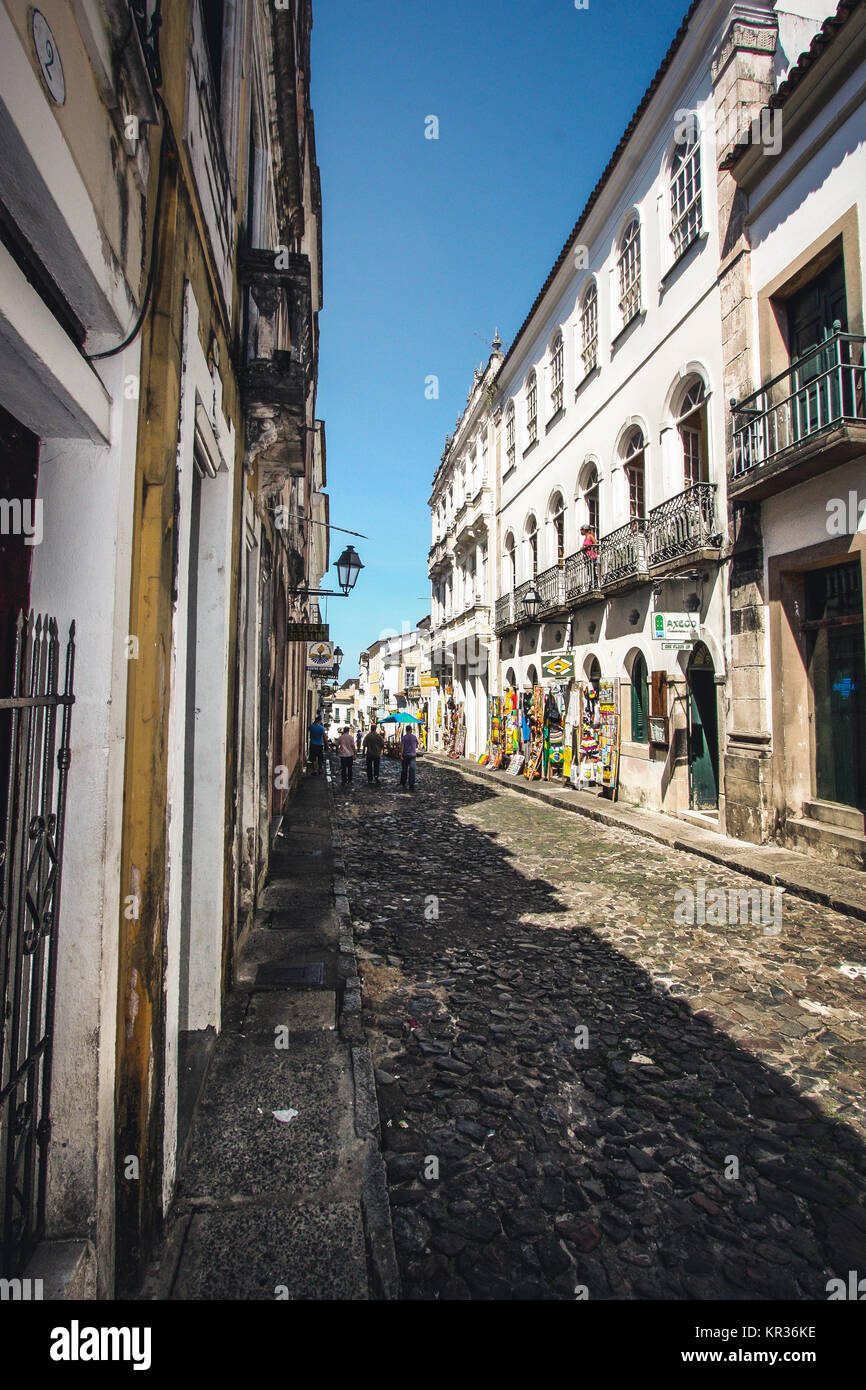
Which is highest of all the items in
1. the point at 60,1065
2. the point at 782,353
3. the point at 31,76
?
the point at 782,353

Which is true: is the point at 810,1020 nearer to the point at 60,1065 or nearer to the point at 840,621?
the point at 60,1065

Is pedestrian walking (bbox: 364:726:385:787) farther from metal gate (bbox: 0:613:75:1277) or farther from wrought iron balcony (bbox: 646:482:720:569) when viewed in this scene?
metal gate (bbox: 0:613:75:1277)

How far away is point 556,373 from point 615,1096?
1851 centimetres

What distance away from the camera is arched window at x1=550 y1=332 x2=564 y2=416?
17.8m

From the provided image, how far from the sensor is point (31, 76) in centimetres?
136

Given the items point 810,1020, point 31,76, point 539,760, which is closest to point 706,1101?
point 810,1020

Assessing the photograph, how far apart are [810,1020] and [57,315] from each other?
5.30 meters

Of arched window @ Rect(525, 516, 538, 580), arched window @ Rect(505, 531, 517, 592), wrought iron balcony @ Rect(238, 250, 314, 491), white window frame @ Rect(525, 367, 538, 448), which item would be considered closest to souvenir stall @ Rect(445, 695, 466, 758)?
arched window @ Rect(505, 531, 517, 592)

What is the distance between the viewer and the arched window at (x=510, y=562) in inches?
866

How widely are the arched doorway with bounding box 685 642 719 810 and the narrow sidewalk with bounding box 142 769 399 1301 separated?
26.7ft

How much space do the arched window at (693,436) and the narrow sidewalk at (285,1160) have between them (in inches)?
404

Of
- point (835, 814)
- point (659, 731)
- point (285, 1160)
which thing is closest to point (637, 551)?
point (659, 731)
